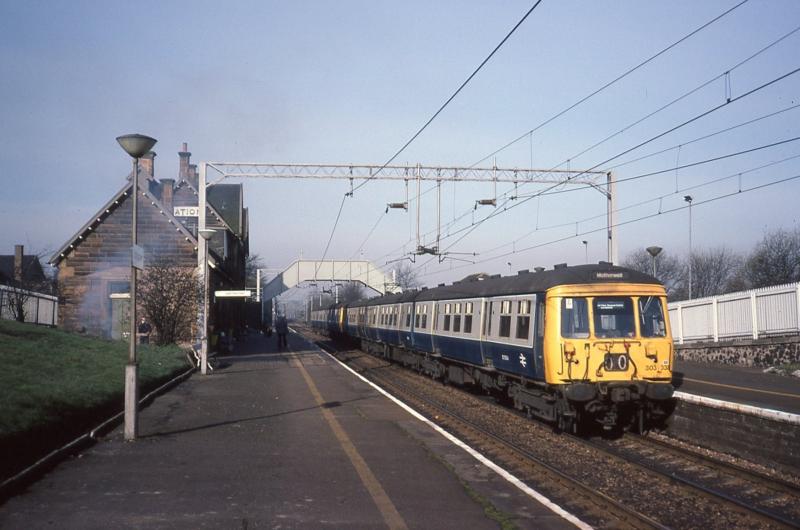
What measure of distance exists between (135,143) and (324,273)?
63.4 metres

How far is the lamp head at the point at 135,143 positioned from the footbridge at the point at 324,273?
6141 cm

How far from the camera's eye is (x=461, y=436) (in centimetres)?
1266

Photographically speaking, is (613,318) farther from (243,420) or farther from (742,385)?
(742,385)

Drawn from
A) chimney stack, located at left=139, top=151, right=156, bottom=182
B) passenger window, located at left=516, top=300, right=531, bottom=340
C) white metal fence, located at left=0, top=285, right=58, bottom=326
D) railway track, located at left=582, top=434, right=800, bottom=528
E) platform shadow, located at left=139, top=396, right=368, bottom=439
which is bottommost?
railway track, located at left=582, top=434, right=800, bottom=528

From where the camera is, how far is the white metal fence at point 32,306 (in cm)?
2875

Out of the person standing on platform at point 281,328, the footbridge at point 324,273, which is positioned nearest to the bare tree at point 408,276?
the footbridge at point 324,273

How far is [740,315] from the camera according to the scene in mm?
25219

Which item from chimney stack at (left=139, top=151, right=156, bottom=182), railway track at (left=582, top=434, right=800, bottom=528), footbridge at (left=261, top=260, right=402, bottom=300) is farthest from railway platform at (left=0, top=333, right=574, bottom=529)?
footbridge at (left=261, top=260, right=402, bottom=300)

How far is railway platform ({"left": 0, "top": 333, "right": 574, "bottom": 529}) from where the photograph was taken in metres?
7.19

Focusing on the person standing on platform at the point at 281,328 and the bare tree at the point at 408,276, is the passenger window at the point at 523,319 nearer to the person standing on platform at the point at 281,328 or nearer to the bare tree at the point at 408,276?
the person standing on platform at the point at 281,328

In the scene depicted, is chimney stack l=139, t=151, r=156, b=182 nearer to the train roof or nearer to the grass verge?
the grass verge

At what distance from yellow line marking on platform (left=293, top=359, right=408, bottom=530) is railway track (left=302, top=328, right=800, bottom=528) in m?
1.85

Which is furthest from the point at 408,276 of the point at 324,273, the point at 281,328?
the point at 281,328

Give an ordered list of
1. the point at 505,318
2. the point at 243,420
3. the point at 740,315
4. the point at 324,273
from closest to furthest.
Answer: the point at 243,420 < the point at 505,318 < the point at 740,315 < the point at 324,273
